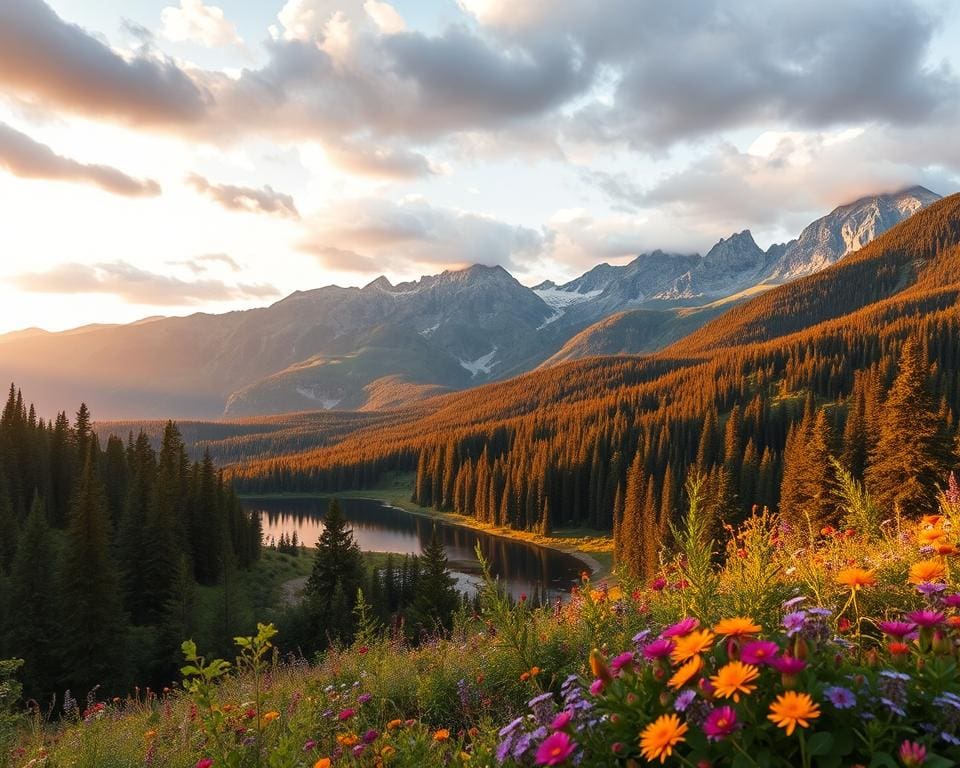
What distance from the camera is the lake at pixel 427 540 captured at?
238ft

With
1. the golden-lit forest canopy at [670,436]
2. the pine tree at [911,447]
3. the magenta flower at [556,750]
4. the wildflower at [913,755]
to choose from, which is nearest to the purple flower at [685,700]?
the magenta flower at [556,750]

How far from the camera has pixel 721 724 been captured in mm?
2057

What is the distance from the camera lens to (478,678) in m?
5.76

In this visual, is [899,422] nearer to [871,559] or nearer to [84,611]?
[871,559]

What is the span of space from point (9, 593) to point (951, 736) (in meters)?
44.3

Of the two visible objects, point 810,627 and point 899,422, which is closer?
point 810,627

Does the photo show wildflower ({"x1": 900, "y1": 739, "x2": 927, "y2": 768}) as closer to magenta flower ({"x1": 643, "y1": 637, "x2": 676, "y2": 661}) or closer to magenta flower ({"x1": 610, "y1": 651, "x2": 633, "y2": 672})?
magenta flower ({"x1": 643, "y1": 637, "x2": 676, "y2": 661})

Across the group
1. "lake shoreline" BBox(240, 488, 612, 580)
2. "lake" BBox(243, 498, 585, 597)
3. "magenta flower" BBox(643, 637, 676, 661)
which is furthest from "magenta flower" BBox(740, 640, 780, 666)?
"lake shoreline" BBox(240, 488, 612, 580)

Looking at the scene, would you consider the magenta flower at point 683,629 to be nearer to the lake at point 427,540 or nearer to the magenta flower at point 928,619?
the magenta flower at point 928,619

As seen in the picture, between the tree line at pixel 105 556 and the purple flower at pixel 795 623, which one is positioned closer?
the purple flower at pixel 795 623

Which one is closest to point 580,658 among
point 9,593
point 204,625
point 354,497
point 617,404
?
point 204,625

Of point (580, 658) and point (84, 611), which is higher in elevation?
point (580, 658)

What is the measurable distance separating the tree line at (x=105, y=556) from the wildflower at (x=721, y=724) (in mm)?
37273

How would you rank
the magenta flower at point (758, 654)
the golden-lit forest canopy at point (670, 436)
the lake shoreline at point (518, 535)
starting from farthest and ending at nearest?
the lake shoreline at point (518, 535)
the golden-lit forest canopy at point (670, 436)
the magenta flower at point (758, 654)
